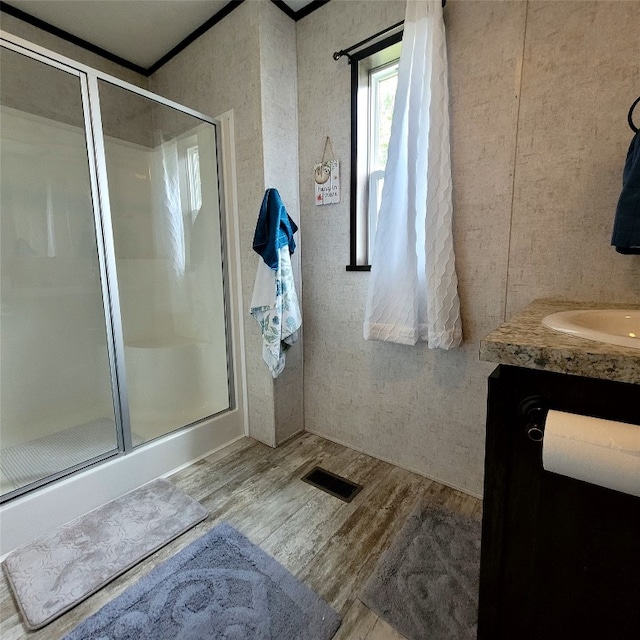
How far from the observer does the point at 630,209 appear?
877 millimetres

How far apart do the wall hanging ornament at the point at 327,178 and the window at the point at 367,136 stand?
0.30 ft

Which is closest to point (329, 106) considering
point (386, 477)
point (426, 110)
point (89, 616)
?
→ point (426, 110)

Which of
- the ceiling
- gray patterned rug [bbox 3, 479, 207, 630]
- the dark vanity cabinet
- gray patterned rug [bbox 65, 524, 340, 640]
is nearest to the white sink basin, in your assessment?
the dark vanity cabinet

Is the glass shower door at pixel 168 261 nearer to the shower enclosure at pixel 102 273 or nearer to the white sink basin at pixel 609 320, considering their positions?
the shower enclosure at pixel 102 273

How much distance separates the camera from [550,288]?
3.86ft

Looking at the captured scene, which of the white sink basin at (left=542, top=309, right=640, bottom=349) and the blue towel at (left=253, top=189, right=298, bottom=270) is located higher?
the blue towel at (left=253, top=189, right=298, bottom=270)

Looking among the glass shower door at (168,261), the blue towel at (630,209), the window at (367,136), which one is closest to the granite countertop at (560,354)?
the blue towel at (630,209)

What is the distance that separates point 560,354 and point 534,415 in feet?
0.42

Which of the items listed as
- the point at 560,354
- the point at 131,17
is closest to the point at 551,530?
the point at 560,354

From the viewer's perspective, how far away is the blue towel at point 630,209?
0.87 meters

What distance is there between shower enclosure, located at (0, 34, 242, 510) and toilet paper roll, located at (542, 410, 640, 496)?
166cm

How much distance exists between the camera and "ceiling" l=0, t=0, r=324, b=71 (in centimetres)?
166

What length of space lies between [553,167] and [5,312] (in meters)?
2.74

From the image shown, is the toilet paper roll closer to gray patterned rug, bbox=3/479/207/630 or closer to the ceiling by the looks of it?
gray patterned rug, bbox=3/479/207/630
